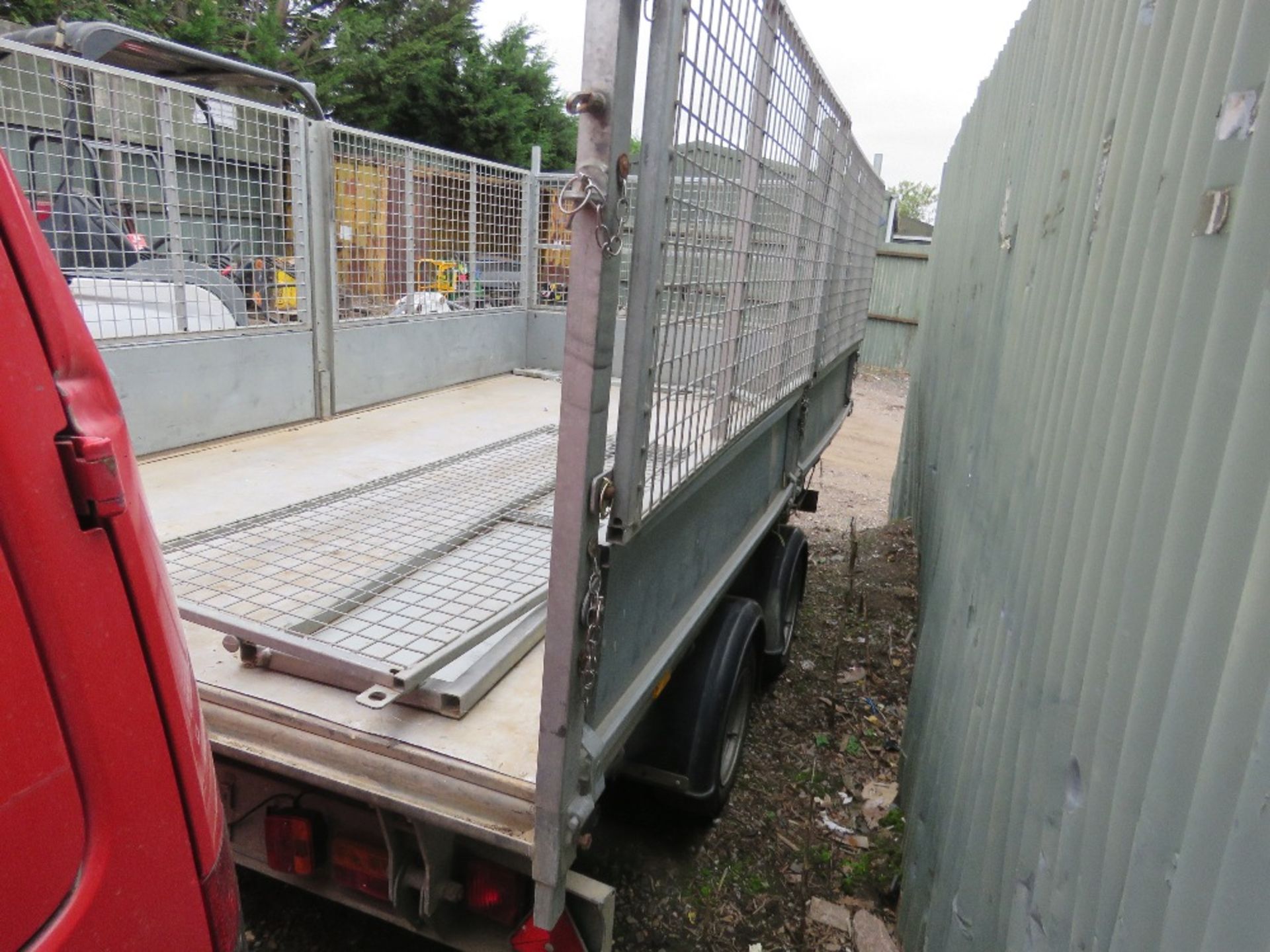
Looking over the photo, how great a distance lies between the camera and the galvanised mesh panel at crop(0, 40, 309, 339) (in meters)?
3.25

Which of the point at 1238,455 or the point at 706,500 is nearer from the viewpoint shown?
the point at 1238,455

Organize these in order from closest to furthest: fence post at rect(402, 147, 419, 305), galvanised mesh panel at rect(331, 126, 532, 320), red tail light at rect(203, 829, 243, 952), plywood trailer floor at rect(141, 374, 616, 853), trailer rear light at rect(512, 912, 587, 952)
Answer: red tail light at rect(203, 829, 243, 952) < plywood trailer floor at rect(141, 374, 616, 853) < trailer rear light at rect(512, 912, 587, 952) < galvanised mesh panel at rect(331, 126, 532, 320) < fence post at rect(402, 147, 419, 305)

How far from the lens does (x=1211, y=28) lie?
1111mm

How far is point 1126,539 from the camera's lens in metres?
1.19

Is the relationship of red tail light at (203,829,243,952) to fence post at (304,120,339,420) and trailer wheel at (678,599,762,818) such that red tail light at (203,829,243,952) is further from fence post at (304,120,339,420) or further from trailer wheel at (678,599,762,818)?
fence post at (304,120,339,420)

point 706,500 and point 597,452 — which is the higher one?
point 597,452

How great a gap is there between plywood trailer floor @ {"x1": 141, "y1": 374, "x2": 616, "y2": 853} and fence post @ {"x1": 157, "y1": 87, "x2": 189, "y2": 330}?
73 centimetres

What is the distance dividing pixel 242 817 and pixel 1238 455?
2.03m

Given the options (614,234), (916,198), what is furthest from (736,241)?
(916,198)

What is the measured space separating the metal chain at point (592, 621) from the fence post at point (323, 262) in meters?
3.21

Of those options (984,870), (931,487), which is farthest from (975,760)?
(931,487)

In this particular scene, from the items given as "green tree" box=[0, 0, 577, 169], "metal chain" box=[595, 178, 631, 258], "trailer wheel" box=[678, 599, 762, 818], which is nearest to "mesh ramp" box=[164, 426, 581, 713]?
"trailer wheel" box=[678, 599, 762, 818]

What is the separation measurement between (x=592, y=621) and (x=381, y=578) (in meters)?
1.01

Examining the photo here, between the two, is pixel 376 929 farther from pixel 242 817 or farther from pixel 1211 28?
pixel 1211 28
